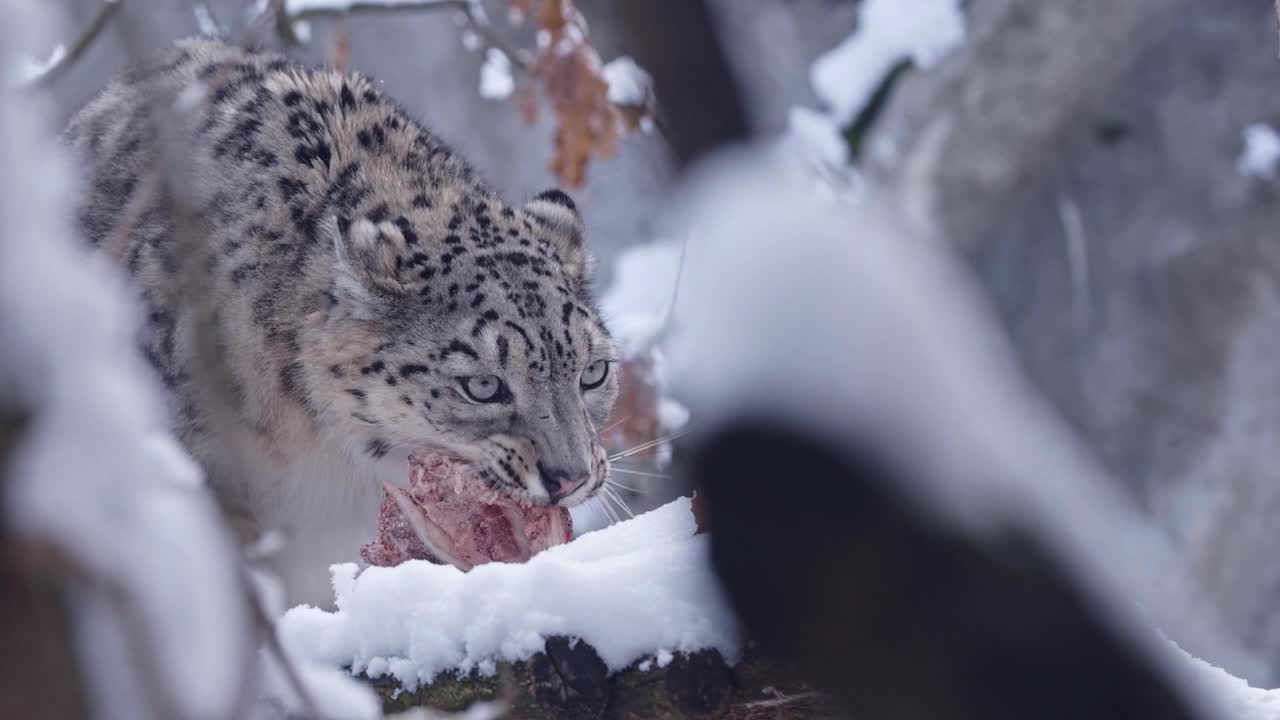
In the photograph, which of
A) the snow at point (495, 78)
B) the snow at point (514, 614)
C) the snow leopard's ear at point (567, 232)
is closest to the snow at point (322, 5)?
the snow leopard's ear at point (567, 232)

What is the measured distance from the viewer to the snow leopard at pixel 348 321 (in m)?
3.59

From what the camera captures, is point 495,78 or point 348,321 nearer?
point 348,321

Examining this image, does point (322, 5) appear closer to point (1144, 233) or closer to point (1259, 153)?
point (1144, 233)

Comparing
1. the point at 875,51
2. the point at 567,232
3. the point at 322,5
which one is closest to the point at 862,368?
the point at 567,232

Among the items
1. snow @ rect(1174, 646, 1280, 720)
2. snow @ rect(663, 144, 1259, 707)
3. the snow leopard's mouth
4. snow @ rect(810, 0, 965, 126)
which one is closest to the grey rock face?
snow @ rect(810, 0, 965, 126)

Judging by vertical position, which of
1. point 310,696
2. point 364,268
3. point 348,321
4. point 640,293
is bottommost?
point 310,696

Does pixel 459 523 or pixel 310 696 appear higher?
pixel 459 523

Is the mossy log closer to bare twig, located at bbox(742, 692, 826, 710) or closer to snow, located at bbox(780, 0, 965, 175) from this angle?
bare twig, located at bbox(742, 692, 826, 710)

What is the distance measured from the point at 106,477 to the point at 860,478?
93 cm

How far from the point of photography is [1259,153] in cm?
906

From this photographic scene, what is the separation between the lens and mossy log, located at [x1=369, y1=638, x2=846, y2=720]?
2705 millimetres

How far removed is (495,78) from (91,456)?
29.0 feet

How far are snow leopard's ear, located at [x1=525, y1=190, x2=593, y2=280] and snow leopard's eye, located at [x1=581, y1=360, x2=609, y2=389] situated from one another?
0.29m

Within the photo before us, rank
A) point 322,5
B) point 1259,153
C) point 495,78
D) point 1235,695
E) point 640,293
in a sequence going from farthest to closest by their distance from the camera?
point 495,78, point 1259,153, point 640,293, point 322,5, point 1235,695
